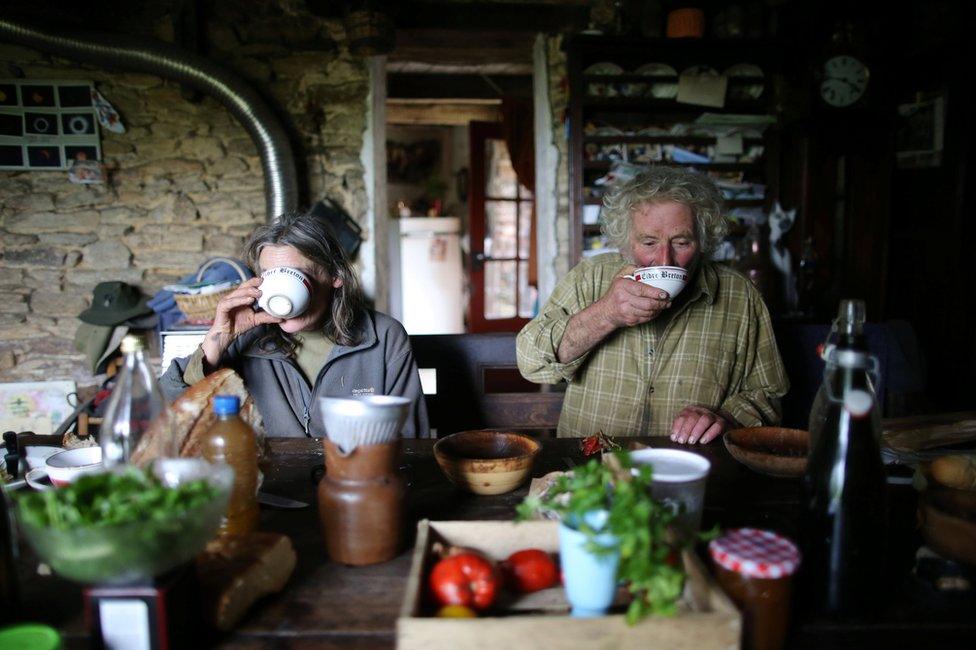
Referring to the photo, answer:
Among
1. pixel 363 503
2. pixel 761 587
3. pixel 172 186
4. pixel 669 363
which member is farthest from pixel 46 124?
pixel 761 587

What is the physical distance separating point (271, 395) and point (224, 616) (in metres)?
1.17

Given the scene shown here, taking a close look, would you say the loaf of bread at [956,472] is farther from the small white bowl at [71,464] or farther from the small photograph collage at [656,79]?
the small photograph collage at [656,79]

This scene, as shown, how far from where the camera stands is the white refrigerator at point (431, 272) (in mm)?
7547

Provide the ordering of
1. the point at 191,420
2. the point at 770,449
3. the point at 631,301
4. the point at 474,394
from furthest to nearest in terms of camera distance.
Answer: the point at 474,394 < the point at 631,301 < the point at 770,449 < the point at 191,420

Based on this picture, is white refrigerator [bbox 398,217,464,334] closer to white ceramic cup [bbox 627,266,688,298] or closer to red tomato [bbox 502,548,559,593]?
white ceramic cup [bbox 627,266,688,298]

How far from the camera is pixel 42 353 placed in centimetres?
406

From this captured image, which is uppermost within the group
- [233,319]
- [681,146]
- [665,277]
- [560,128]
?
[560,128]

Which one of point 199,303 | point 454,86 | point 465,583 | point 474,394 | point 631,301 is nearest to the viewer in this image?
point 465,583

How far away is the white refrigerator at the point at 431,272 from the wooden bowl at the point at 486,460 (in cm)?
597

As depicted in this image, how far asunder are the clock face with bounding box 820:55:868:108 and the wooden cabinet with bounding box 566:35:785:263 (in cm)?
27

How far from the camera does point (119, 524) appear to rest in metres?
0.80

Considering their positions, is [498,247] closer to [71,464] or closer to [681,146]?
[681,146]

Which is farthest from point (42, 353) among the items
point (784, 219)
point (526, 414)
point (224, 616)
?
point (784, 219)

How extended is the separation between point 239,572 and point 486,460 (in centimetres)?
58
